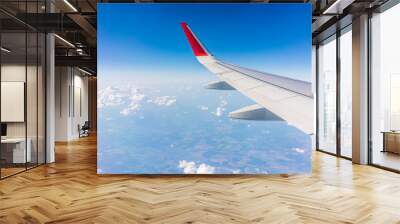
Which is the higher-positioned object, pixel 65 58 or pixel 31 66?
pixel 65 58

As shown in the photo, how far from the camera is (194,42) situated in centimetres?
593

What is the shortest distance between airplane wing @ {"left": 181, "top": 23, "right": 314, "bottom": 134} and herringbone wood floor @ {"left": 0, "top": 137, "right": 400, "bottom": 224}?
1.05 meters

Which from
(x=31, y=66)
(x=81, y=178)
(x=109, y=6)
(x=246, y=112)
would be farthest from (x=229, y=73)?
(x=31, y=66)

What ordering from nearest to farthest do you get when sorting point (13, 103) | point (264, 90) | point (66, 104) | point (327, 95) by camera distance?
point (264, 90)
point (13, 103)
point (327, 95)
point (66, 104)

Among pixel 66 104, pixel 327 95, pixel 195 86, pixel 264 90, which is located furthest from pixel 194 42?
pixel 66 104

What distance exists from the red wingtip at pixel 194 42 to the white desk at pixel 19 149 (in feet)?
11.7

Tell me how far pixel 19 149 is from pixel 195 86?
3466 mm

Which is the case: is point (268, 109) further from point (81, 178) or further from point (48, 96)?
point (48, 96)

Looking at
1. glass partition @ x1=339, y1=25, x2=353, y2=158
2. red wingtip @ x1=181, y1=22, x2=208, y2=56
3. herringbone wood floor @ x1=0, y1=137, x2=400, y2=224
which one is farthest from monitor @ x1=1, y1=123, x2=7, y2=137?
glass partition @ x1=339, y1=25, x2=353, y2=158

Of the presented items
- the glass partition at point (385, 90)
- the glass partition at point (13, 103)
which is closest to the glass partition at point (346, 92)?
the glass partition at point (385, 90)

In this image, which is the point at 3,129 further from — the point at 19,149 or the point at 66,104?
the point at 66,104

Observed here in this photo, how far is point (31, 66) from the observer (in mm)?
6688

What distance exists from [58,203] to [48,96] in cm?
387

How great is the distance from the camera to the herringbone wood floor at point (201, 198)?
11.9 ft
